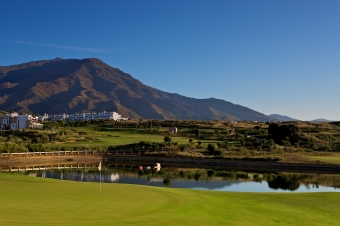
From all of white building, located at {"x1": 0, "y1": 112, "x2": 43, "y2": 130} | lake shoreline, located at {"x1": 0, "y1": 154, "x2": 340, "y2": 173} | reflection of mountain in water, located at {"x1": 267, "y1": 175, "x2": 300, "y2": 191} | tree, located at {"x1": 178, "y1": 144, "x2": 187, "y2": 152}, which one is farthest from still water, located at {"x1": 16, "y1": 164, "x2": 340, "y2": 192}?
white building, located at {"x1": 0, "y1": 112, "x2": 43, "y2": 130}

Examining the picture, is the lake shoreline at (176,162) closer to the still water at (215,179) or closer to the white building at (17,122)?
the still water at (215,179)

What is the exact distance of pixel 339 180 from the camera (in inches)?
1394

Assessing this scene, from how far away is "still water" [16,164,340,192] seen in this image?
1206 inches

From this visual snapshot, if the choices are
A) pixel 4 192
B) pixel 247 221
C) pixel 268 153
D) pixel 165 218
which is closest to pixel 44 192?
pixel 4 192

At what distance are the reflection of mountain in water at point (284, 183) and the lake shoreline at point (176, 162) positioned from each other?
6611mm

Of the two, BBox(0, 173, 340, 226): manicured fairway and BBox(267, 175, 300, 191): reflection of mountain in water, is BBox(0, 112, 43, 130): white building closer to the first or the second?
BBox(267, 175, 300, 191): reflection of mountain in water

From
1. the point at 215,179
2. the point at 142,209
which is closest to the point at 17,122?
the point at 215,179

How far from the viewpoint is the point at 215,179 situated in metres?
35.9

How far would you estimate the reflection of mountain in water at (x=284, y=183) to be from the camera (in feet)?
103

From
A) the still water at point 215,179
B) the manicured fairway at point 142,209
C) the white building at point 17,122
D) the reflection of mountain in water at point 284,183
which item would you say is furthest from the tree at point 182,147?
the white building at point 17,122

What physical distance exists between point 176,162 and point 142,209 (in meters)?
38.7

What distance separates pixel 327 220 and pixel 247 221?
4.23 m

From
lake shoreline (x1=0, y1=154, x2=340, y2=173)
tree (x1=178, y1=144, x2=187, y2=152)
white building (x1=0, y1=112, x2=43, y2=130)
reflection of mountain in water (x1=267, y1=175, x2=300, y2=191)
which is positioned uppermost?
white building (x1=0, y1=112, x2=43, y2=130)

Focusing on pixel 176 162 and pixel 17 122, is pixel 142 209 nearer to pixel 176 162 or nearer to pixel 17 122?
pixel 176 162
